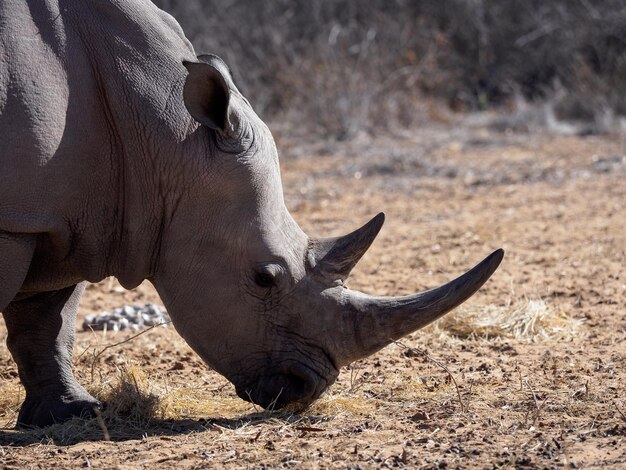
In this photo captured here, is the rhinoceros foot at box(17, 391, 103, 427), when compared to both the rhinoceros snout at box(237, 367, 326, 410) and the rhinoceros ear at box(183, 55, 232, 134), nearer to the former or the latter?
the rhinoceros snout at box(237, 367, 326, 410)

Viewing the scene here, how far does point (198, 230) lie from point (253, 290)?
1.13 feet

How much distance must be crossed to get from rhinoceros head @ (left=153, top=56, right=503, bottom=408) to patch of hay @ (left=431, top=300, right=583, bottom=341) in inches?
83.3

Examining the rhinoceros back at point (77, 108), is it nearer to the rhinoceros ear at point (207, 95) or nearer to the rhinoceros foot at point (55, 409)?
the rhinoceros ear at point (207, 95)

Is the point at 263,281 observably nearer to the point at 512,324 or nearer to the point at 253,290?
the point at 253,290

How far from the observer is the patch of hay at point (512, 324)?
6.96 m

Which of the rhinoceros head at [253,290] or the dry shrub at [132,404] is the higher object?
the rhinoceros head at [253,290]

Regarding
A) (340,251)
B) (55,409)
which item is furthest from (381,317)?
(55,409)

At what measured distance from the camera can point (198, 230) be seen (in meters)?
4.99

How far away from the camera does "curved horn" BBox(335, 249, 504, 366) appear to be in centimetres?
490

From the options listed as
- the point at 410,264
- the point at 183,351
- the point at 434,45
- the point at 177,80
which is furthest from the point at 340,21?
the point at 177,80

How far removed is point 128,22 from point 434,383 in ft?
7.55

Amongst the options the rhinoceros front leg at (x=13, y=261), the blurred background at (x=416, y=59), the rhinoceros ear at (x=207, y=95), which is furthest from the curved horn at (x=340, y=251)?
the blurred background at (x=416, y=59)

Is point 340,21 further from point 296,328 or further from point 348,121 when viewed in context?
point 296,328

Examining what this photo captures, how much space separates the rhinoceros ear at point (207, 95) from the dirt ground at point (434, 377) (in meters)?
1.30
